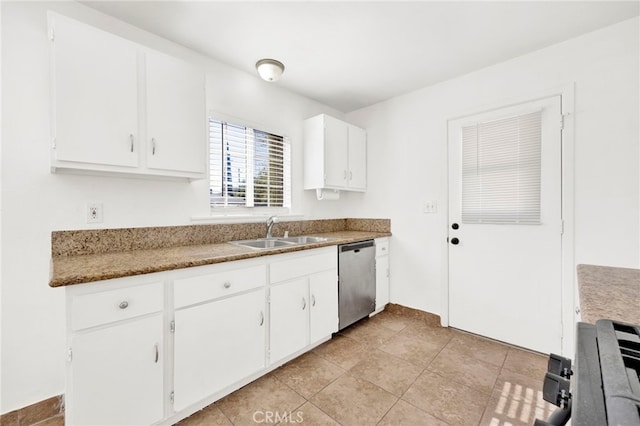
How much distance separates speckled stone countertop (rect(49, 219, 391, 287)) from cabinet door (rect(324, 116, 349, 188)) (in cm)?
77

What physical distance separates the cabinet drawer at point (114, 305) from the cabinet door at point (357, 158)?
2.26 m

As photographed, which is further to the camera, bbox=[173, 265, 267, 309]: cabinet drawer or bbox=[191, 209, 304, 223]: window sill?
bbox=[191, 209, 304, 223]: window sill

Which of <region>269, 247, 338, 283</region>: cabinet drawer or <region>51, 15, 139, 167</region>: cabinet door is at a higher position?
<region>51, 15, 139, 167</region>: cabinet door

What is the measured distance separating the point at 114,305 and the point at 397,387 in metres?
1.76

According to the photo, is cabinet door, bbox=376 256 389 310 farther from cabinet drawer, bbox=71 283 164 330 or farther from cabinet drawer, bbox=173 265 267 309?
cabinet drawer, bbox=71 283 164 330

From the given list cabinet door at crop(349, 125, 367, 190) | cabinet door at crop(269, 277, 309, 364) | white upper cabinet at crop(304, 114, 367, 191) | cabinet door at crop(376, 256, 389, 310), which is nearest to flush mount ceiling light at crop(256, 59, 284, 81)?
white upper cabinet at crop(304, 114, 367, 191)

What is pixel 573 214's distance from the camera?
2.04 meters

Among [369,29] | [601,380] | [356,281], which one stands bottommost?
[356,281]

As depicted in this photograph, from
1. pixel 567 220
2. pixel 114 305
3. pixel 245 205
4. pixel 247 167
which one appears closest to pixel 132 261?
pixel 114 305

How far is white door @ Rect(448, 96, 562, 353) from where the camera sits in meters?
2.13

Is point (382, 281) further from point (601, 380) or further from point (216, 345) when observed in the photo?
point (601, 380)

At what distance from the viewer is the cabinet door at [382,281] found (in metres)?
2.92

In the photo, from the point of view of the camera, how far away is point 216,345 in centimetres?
160

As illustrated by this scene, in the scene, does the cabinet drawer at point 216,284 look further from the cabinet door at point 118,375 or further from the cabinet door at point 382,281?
the cabinet door at point 382,281
